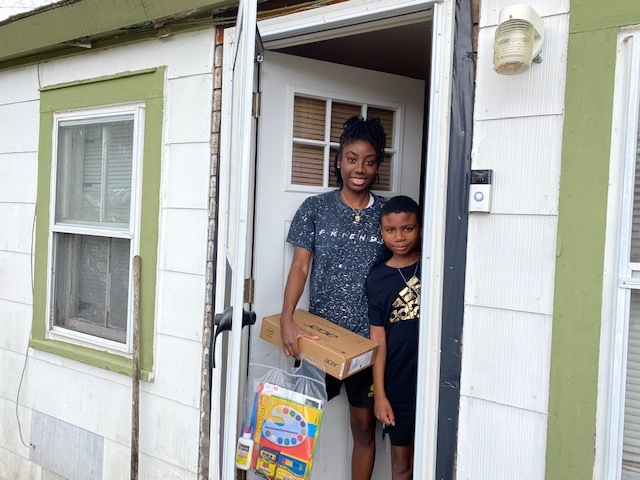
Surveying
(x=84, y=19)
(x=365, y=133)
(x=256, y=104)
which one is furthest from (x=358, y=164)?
(x=84, y=19)

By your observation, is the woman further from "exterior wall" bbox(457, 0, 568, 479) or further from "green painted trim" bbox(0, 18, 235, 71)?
"green painted trim" bbox(0, 18, 235, 71)

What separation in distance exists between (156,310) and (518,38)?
7.11ft

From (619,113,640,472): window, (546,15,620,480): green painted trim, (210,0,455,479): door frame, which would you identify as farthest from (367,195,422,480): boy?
(619,113,640,472): window

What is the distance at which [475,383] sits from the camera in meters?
2.02

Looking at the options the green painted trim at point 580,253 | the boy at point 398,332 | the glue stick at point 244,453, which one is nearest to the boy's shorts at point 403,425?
the boy at point 398,332

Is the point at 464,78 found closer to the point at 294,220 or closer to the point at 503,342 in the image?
the point at 503,342

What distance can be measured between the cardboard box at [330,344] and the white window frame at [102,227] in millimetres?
933

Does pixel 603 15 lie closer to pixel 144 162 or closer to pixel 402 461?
pixel 402 461

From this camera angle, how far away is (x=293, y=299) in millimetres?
2658

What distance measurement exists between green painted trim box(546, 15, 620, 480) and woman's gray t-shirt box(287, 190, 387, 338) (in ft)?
3.46

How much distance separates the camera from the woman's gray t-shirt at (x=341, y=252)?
9.00ft

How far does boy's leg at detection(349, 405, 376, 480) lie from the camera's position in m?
2.81

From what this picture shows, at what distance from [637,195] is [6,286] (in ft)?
12.3

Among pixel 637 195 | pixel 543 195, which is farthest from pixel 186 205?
pixel 637 195
